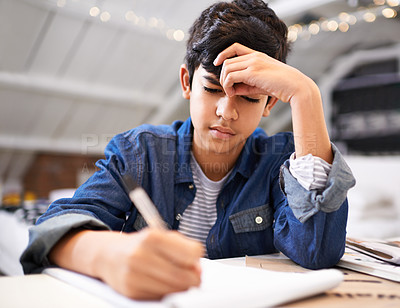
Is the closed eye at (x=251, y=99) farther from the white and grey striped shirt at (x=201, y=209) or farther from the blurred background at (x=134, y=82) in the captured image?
the blurred background at (x=134, y=82)

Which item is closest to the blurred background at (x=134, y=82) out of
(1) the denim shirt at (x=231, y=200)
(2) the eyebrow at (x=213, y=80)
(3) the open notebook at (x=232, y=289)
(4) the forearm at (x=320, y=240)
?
(1) the denim shirt at (x=231, y=200)

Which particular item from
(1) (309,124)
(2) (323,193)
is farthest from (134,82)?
(2) (323,193)

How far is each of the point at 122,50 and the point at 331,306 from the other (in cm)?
293

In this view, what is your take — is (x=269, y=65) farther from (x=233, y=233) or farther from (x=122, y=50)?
(x=122, y=50)

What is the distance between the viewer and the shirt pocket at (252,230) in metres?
0.91

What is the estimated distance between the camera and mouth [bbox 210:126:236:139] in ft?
2.89

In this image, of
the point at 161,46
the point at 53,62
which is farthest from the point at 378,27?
the point at 53,62

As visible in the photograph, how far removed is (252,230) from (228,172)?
0.18 m

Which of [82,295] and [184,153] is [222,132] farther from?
[82,295]

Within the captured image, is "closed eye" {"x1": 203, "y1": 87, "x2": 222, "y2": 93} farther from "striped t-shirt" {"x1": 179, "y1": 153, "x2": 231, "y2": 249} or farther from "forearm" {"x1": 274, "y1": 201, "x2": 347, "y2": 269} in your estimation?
"forearm" {"x1": 274, "y1": 201, "x2": 347, "y2": 269}

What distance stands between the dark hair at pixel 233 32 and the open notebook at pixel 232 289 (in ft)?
1.60

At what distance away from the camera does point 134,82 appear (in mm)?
3445

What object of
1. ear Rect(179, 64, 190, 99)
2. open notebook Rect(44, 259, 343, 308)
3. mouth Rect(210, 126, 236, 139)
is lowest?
open notebook Rect(44, 259, 343, 308)

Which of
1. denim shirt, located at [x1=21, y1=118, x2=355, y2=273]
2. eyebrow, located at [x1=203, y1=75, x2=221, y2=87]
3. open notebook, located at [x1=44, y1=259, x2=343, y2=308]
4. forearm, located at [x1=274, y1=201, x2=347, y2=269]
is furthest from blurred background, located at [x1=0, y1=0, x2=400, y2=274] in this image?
open notebook, located at [x1=44, y1=259, x2=343, y2=308]
